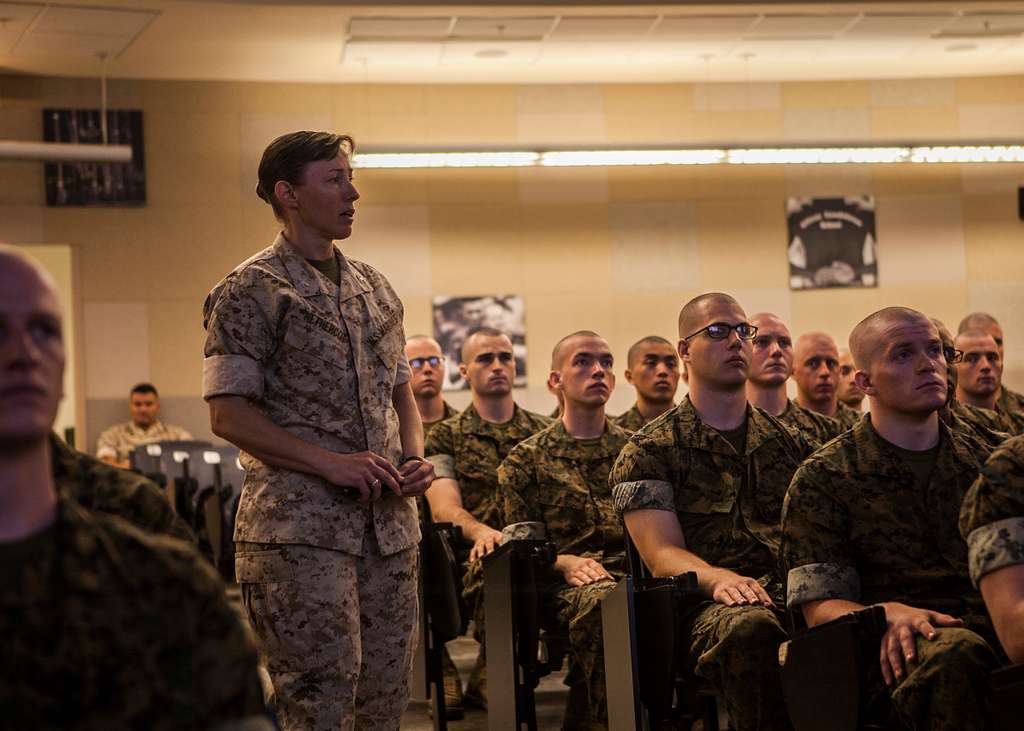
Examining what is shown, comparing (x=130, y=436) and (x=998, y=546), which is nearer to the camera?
(x=998, y=546)

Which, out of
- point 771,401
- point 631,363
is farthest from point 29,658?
point 631,363

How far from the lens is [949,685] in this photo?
255 cm

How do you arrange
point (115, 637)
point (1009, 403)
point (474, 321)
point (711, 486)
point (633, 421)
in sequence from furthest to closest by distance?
point (474, 321) < point (1009, 403) < point (633, 421) < point (711, 486) < point (115, 637)

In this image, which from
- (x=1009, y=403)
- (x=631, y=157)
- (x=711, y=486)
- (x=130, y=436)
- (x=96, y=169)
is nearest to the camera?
(x=711, y=486)

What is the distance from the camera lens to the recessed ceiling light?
896 cm

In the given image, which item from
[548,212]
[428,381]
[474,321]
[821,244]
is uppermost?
[548,212]

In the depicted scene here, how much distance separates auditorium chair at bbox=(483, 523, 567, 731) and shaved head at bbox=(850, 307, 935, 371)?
101 cm

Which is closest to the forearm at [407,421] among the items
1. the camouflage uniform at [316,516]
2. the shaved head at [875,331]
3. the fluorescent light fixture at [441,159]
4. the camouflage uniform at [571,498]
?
the camouflage uniform at [316,516]

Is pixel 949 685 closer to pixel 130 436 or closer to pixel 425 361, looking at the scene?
pixel 425 361

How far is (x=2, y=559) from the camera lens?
1285 millimetres

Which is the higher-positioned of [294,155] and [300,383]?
[294,155]

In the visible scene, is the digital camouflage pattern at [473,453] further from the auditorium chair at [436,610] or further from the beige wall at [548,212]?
the beige wall at [548,212]

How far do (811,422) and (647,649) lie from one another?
219 centimetres

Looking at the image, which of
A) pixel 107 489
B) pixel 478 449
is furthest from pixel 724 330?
pixel 107 489
